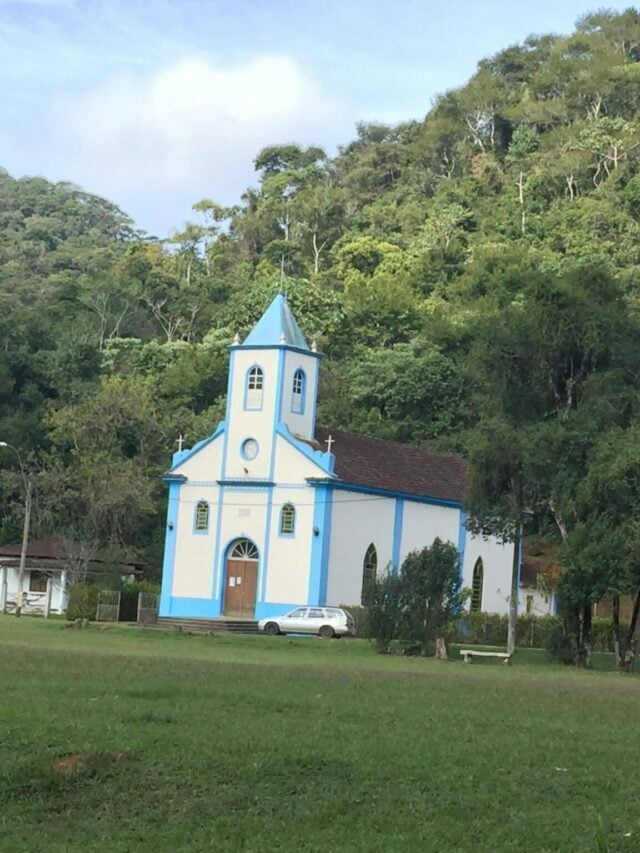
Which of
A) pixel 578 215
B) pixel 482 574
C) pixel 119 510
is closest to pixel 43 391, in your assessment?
pixel 119 510

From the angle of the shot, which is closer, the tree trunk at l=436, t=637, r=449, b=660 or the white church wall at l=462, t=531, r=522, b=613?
the tree trunk at l=436, t=637, r=449, b=660

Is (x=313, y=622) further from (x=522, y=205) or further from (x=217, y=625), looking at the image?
(x=522, y=205)

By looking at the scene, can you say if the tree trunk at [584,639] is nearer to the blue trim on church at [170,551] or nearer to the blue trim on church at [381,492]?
the blue trim on church at [381,492]

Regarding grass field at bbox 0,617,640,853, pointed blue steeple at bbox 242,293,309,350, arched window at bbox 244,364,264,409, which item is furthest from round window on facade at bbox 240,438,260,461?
grass field at bbox 0,617,640,853

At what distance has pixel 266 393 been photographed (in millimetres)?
52000

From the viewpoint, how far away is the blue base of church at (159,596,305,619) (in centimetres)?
4975

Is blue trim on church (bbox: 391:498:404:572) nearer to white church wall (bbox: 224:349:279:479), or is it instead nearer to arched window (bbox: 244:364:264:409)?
white church wall (bbox: 224:349:279:479)

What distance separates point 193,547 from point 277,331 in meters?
8.34

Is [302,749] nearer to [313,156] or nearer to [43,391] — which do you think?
[43,391]

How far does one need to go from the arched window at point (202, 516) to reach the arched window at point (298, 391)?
4.70 m

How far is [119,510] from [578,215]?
134 feet

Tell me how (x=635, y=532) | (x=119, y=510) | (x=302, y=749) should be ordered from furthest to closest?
(x=119, y=510) → (x=635, y=532) → (x=302, y=749)

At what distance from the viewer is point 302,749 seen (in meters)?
14.5

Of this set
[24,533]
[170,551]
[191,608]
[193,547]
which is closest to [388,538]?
[193,547]
